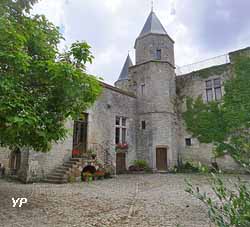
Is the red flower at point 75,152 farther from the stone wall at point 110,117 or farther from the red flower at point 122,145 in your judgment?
the red flower at point 122,145

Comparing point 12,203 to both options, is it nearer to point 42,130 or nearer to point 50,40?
point 42,130

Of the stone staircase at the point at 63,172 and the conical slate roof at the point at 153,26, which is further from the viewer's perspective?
the conical slate roof at the point at 153,26

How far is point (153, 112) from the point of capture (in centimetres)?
1542

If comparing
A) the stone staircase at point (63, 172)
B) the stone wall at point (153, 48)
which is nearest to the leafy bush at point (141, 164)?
the stone staircase at point (63, 172)

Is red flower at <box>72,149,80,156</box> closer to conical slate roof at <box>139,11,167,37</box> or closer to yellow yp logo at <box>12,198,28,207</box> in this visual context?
yellow yp logo at <box>12,198,28,207</box>

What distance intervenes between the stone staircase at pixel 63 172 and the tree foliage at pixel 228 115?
845 centimetres

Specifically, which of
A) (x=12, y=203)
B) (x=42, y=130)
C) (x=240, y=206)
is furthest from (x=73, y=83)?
(x=240, y=206)

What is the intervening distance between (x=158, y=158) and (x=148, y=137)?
1525mm

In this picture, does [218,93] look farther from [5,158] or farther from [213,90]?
[5,158]

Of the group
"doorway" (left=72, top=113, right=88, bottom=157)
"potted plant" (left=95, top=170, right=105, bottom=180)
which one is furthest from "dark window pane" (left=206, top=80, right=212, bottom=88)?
"potted plant" (left=95, top=170, right=105, bottom=180)

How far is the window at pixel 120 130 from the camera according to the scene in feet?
48.4

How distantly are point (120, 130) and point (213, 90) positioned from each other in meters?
6.79

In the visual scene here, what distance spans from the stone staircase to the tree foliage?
845 cm

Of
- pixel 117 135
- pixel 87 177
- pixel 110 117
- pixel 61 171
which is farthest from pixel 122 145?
pixel 61 171
